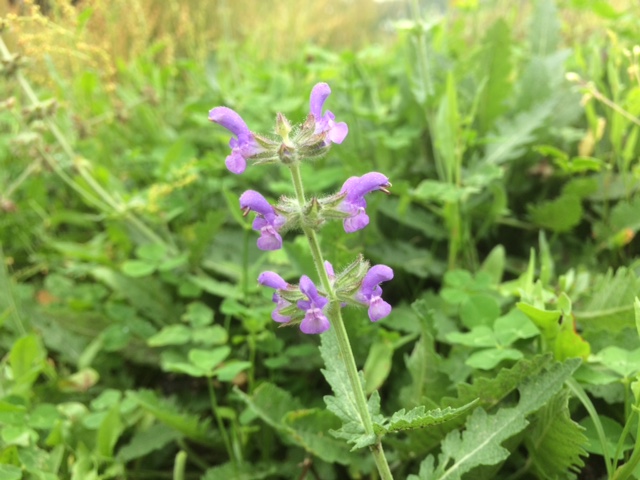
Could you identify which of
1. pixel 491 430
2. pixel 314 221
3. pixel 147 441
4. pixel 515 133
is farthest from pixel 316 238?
pixel 515 133

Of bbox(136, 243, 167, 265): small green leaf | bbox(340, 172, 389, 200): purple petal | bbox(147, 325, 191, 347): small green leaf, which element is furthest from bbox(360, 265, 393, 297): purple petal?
bbox(136, 243, 167, 265): small green leaf

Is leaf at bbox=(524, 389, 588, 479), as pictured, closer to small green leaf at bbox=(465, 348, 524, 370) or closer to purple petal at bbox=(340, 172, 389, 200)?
small green leaf at bbox=(465, 348, 524, 370)

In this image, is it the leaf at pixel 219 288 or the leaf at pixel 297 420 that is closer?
the leaf at pixel 297 420

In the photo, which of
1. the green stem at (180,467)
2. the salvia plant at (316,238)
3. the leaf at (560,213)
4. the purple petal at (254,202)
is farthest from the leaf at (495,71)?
the green stem at (180,467)

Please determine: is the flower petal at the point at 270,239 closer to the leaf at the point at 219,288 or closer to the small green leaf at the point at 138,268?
the leaf at the point at 219,288

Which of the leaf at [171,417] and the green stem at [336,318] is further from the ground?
the green stem at [336,318]

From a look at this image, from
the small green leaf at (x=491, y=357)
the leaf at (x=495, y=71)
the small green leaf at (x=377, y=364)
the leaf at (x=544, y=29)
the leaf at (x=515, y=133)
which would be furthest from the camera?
the leaf at (x=544, y=29)

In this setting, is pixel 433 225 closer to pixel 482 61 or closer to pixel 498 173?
pixel 498 173
